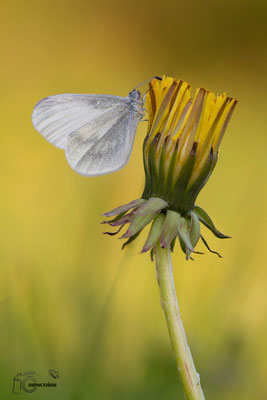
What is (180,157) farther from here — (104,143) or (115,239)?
(115,239)

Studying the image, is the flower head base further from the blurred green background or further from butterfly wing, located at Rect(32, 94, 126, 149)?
butterfly wing, located at Rect(32, 94, 126, 149)

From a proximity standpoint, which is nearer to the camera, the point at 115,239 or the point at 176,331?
the point at 176,331

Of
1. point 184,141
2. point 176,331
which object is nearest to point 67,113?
point 184,141

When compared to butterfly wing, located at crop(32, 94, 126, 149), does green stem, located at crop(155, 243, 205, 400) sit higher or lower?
lower

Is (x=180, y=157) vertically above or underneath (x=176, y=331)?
above

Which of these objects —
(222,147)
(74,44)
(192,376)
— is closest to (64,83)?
(74,44)

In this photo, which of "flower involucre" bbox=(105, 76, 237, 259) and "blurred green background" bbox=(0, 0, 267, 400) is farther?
"blurred green background" bbox=(0, 0, 267, 400)

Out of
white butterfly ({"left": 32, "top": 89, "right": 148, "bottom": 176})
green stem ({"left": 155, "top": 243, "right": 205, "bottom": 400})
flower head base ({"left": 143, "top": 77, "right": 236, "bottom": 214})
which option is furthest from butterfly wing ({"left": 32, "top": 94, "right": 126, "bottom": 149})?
green stem ({"left": 155, "top": 243, "right": 205, "bottom": 400})

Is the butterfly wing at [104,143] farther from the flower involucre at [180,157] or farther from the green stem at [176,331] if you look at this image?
the green stem at [176,331]
